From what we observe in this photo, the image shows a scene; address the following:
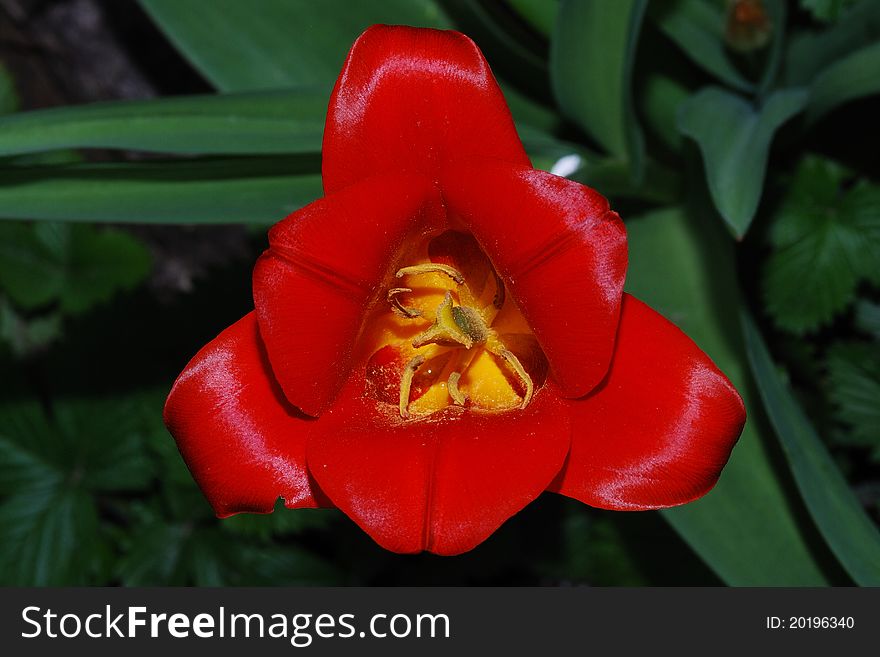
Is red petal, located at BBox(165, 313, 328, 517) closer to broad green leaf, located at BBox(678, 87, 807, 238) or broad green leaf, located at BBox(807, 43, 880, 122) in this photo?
broad green leaf, located at BBox(678, 87, 807, 238)

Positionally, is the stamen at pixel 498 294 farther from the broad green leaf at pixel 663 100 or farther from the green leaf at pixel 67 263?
the green leaf at pixel 67 263

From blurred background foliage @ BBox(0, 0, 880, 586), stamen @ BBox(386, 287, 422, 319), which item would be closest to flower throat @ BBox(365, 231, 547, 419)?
stamen @ BBox(386, 287, 422, 319)

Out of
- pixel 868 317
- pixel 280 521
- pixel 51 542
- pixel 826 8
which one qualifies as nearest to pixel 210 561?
pixel 280 521

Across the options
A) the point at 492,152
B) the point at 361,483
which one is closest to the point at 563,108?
the point at 492,152

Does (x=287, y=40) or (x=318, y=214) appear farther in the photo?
(x=287, y=40)

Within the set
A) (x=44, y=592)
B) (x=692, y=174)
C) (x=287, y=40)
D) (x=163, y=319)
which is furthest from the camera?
(x=163, y=319)

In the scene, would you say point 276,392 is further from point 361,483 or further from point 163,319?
point 163,319

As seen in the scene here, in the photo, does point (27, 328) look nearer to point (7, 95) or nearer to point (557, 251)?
point (7, 95)

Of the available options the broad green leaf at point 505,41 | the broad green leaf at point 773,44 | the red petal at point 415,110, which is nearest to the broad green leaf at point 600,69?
the broad green leaf at point 505,41
